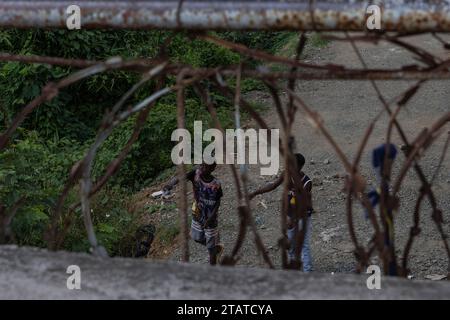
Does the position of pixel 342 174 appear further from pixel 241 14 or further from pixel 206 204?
pixel 241 14

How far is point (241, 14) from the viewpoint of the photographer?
1.57 meters

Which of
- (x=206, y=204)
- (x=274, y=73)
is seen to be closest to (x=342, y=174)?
(x=206, y=204)

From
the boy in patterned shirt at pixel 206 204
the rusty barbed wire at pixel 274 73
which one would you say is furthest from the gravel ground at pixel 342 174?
the rusty barbed wire at pixel 274 73

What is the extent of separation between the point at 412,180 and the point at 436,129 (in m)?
5.68

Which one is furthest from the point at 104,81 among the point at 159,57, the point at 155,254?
the point at 159,57

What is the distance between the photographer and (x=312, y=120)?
1473mm

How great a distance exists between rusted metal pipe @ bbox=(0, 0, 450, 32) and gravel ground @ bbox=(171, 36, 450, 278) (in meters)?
3.56

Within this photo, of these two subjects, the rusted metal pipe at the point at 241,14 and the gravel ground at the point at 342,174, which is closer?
the rusted metal pipe at the point at 241,14

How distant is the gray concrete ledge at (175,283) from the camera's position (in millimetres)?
1532

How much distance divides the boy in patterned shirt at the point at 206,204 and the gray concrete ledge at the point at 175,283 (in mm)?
2906

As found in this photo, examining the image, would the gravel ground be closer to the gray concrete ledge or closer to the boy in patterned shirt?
the boy in patterned shirt

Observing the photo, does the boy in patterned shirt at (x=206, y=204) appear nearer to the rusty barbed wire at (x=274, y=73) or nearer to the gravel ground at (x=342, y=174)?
the gravel ground at (x=342, y=174)

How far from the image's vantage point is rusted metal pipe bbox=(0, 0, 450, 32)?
1521 millimetres
